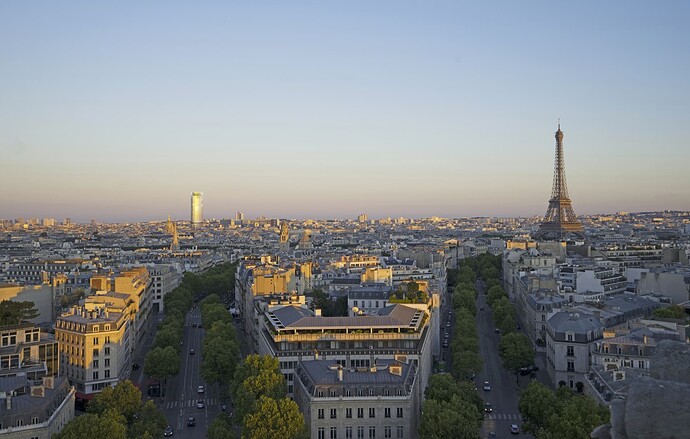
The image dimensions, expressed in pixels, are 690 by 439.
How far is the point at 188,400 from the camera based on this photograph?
65188mm

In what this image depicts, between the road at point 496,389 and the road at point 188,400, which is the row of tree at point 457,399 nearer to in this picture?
the road at point 496,389

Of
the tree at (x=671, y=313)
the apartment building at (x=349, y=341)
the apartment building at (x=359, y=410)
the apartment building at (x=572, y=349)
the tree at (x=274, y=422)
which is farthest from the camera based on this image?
the tree at (x=671, y=313)

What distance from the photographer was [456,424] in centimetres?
4450

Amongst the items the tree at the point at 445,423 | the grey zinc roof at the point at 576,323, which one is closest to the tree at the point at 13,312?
the tree at the point at 445,423

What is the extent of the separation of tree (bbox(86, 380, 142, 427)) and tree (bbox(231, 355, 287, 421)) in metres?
7.19

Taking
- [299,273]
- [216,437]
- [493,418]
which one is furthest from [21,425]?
[299,273]

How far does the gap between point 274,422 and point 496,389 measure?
30.9 meters

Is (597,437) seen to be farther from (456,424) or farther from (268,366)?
(268,366)

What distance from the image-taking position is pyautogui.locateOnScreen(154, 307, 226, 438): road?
5684 cm

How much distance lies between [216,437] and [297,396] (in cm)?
935

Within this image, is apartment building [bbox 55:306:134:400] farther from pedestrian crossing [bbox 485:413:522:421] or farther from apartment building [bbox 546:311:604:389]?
apartment building [bbox 546:311:604:389]

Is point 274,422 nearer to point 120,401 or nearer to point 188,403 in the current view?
point 120,401

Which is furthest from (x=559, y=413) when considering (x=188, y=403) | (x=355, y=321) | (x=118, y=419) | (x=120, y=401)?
(x=188, y=403)

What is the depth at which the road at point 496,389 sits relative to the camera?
56.3 meters
